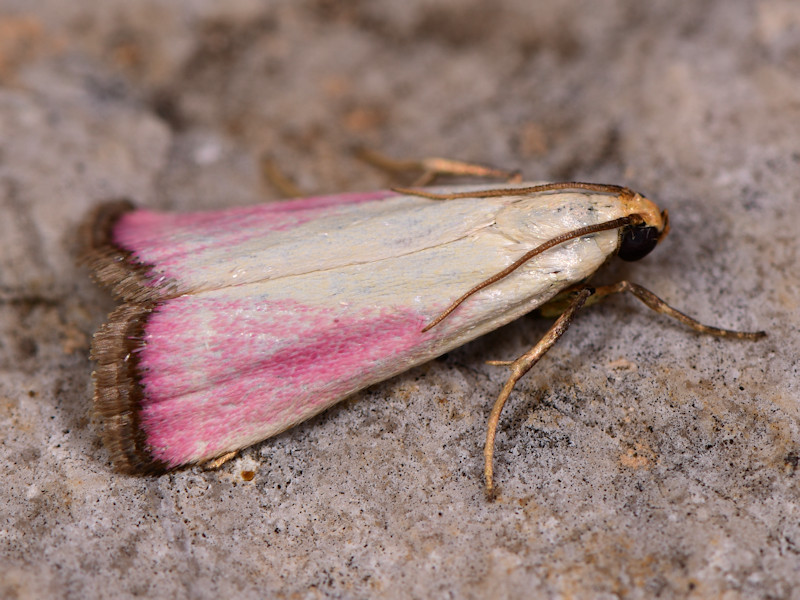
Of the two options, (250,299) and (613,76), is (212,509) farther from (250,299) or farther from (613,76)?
(613,76)

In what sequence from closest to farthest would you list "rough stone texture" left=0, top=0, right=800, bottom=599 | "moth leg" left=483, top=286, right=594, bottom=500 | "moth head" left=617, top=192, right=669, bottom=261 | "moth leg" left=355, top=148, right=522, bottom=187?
"rough stone texture" left=0, top=0, right=800, bottom=599 → "moth leg" left=483, top=286, right=594, bottom=500 → "moth head" left=617, top=192, right=669, bottom=261 → "moth leg" left=355, top=148, right=522, bottom=187

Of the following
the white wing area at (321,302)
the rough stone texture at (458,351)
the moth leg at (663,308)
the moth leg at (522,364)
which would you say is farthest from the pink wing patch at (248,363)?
the moth leg at (663,308)

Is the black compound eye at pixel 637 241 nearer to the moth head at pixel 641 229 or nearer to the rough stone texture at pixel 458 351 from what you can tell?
the moth head at pixel 641 229

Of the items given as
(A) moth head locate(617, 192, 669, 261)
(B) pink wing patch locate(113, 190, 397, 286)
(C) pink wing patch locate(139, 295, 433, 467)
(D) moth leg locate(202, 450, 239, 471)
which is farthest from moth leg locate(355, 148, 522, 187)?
(D) moth leg locate(202, 450, 239, 471)

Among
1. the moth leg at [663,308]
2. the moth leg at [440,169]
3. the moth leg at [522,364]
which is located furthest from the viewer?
the moth leg at [440,169]

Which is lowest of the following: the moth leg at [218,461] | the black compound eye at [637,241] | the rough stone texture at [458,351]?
the moth leg at [218,461]

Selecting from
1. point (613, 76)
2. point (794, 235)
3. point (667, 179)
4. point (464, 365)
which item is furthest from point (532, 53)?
point (464, 365)

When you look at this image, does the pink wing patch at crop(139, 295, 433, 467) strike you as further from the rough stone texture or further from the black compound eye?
the black compound eye
